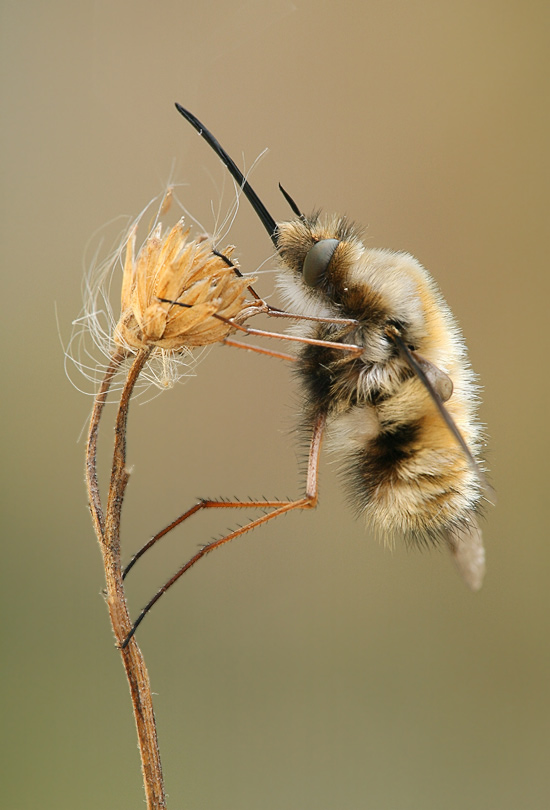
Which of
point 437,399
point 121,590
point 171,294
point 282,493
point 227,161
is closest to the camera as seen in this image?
point 121,590

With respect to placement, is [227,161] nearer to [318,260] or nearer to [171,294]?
[318,260]

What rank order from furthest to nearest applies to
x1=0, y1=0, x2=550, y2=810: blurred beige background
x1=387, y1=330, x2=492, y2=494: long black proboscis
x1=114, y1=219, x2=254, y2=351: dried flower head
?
x1=0, y1=0, x2=550, y2=810: blurred beige background → x1=387, y1=330, x2=492, y2=494: long black proboscis → x1=114, y1=219, x2=254, y2=351: dried flower head

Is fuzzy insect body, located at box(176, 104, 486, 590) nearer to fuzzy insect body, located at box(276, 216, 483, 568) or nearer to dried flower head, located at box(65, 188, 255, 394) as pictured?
fuzzy insect body, located at box(276, 216, 483, 568)

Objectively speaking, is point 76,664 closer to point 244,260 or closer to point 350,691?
point 350,691

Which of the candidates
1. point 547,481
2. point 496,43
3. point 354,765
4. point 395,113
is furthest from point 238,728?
point 496,43

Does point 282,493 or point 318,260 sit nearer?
point 318,260

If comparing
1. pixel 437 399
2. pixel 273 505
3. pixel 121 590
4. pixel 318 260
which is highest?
pixel 318 260

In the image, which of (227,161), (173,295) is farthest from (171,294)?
(227,161)

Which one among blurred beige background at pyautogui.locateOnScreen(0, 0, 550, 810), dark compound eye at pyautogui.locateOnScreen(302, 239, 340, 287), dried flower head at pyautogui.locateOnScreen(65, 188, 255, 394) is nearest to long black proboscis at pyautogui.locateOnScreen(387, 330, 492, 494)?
dark compound eye at pyautogui.locateOnScreen(302, 239, 340, 287)

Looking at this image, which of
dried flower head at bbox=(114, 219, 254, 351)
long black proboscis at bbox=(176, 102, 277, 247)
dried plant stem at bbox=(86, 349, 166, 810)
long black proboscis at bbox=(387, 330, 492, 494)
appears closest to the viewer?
dried plant stem at bbox=(86, 349, 166, 810)
